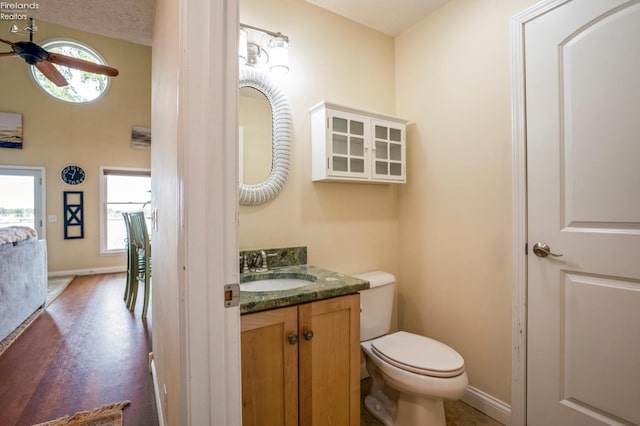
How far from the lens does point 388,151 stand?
6.64 ft

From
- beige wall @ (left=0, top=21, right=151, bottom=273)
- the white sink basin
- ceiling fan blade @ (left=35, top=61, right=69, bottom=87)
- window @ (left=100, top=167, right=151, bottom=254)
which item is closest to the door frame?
the white sink basin

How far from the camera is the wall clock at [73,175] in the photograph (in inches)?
198

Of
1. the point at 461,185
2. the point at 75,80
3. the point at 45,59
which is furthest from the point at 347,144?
the point at 75,80

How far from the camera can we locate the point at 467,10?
1.81 metres

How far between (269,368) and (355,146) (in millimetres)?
1334

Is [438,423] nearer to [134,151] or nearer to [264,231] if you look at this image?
[264,231]

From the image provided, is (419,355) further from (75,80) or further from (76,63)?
(75,80)

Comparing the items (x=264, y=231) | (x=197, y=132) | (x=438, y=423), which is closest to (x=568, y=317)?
(x=438, y=423)

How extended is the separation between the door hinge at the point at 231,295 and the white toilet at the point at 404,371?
102cm

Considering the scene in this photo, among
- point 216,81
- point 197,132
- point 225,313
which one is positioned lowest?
point 225,313

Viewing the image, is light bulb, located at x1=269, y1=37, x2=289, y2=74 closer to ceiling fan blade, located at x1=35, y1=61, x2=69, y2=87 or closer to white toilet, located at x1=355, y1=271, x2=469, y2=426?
white toilet, located at x1=355, y1=271, x2=469, y2=426

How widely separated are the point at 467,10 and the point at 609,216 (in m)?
1.38

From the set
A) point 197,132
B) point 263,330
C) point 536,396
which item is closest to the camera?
point 197,132

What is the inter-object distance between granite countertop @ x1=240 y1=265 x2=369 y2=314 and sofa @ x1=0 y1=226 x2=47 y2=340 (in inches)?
98.9
